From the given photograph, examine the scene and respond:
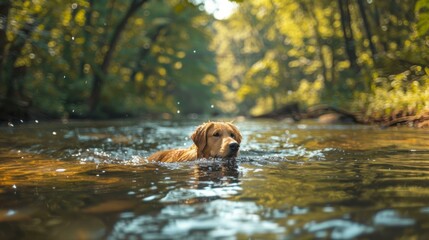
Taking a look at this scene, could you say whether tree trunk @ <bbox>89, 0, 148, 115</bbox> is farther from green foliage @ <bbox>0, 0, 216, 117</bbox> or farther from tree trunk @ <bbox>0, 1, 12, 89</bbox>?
tree trunk @ <bbox>0, 1, 12, 89</bbox>

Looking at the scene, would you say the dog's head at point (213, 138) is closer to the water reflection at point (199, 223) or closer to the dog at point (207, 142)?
the dog at point (207, 142)

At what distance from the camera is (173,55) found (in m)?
42.7

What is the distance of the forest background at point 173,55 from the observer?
52.1ft

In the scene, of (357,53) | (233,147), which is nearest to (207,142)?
(233,147)

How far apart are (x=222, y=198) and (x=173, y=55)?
128 ft

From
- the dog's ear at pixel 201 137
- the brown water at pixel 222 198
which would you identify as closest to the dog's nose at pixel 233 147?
the brown water at pixel 222 198

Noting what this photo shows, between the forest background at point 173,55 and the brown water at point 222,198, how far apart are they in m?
6.32

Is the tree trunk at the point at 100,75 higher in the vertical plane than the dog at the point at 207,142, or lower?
higher

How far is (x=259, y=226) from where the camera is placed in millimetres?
3357

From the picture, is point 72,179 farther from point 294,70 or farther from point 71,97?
point 294,70

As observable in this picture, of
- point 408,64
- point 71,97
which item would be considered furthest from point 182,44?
point 408,64

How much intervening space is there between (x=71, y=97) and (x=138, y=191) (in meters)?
23.0

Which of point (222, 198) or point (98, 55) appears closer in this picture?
point (222, 198)

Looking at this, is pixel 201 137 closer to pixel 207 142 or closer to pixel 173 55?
pixel 207 142
